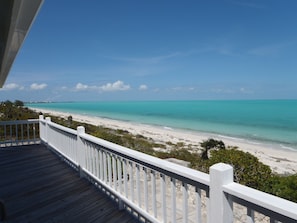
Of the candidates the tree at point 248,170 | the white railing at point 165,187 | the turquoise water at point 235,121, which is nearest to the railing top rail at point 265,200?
the white railing at point 165,187

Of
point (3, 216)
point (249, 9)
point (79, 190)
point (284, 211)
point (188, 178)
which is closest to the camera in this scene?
point (284, 211)

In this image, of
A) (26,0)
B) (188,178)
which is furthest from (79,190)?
(26,0)

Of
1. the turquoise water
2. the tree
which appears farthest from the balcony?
the turquoise water

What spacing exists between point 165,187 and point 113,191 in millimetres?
1154

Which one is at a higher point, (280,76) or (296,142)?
(280,76)

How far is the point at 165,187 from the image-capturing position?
2.19 meters

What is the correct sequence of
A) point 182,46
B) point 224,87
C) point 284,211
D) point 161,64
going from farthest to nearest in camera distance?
point 224,87 < point 161,64 < point 182,46 < point 284,211

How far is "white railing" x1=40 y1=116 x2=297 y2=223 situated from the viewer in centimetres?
132

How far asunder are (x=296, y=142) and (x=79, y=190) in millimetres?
17354

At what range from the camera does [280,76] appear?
3847 cm

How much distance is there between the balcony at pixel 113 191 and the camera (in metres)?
1.47

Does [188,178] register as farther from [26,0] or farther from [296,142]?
[296,142]

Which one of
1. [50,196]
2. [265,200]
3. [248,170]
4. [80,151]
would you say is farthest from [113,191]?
[248,170]

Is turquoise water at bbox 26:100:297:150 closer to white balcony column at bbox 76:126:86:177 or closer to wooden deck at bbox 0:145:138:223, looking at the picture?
white balcony column at bbox 76:126:86:177
